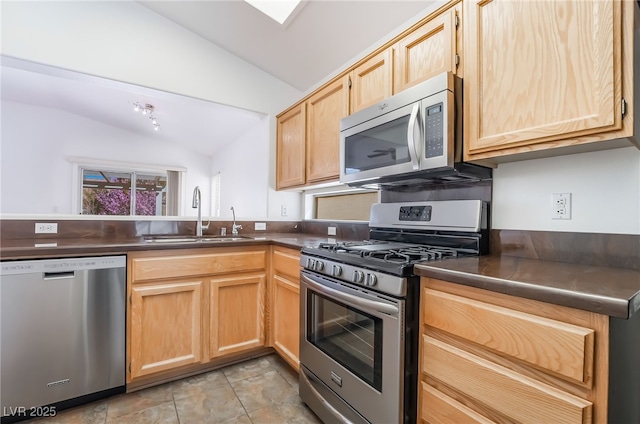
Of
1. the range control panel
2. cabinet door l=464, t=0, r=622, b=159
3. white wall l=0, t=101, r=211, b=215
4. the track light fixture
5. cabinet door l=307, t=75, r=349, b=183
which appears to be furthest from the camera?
white wall l=0, t=101, r=211, b=215

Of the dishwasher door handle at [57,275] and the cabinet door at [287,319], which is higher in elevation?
the dishwasher door handle at [57,275]

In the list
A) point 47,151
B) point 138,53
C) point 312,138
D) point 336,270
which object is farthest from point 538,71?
point 47,151

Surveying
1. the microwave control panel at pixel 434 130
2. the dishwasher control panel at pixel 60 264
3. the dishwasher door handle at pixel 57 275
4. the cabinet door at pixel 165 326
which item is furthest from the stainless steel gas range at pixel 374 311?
the dishwasher door handle at pixel 57 275

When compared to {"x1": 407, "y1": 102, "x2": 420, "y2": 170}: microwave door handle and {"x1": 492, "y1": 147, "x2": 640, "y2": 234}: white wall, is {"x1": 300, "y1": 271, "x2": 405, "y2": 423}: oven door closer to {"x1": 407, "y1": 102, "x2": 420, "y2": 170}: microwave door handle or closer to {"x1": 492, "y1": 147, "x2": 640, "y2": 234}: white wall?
{"x1": 407, "y1": 102, "x2": 420, "y2": 170}: microwave door handle

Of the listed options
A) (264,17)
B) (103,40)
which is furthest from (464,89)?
(103,40)

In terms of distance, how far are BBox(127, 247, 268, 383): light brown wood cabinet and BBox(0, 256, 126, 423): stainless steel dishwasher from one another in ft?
0.28

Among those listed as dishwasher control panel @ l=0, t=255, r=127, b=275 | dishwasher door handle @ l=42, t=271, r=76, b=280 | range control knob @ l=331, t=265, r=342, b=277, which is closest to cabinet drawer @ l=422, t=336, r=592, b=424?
range control knob @ l=331, t=265, r=342, b=277

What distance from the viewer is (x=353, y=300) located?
1297 mm

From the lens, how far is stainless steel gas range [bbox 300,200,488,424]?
112 cm

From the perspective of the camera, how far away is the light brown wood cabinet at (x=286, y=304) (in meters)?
1.89

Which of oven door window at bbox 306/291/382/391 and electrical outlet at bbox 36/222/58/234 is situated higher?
electrical outlet at bbox 36/222/58/234

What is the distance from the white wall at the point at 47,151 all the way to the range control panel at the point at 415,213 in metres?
5.47

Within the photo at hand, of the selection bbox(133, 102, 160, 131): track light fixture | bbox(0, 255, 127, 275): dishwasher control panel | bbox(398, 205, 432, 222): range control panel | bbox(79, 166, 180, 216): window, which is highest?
bbox(133, 102, 160, 131): track light fixture

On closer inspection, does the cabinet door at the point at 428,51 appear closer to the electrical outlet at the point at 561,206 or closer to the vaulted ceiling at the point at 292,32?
the vaulted ceiling at the point at 292,32
